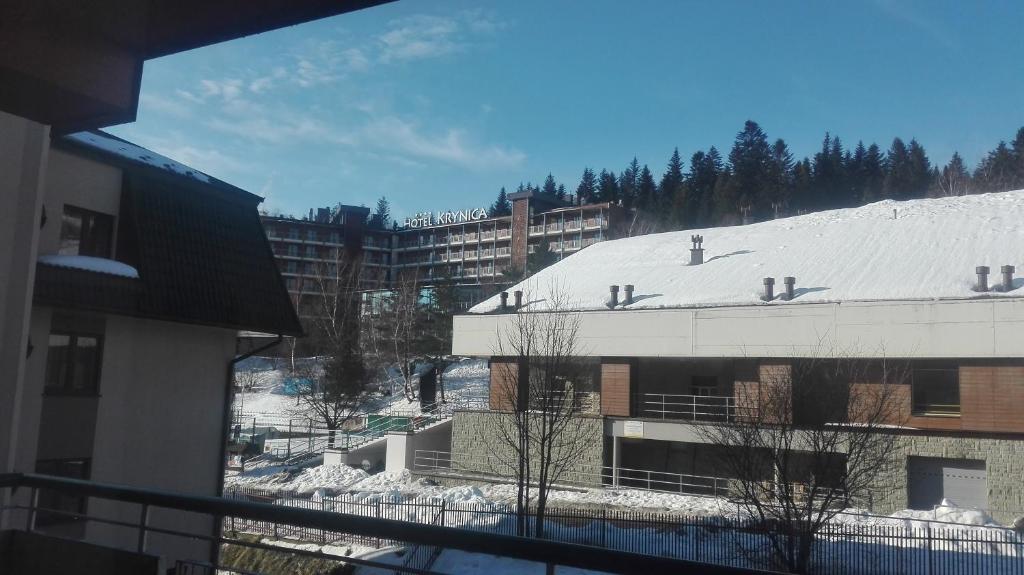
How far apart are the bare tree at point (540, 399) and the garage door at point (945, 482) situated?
1092 centimetres

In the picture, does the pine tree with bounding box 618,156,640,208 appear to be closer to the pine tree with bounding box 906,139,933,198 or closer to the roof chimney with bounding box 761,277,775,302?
the pine tree with bounding box 906,139,933,198

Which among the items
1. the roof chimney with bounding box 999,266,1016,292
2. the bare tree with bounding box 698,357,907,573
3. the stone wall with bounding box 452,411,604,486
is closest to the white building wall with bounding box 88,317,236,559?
the bare tree with bounding box 698,357,907,573

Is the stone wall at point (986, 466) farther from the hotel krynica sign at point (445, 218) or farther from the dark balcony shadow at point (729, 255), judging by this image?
the hotel krynica sign at point (445, 218)

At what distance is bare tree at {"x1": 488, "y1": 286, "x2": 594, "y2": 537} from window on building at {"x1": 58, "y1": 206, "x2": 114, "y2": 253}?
12194 mm

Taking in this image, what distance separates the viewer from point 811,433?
20.6 metres

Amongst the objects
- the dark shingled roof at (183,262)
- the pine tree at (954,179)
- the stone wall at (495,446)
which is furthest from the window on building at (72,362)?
the pine tree at (954,179)

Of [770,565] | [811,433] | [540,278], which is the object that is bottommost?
[770,565]

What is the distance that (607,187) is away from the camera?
364ft

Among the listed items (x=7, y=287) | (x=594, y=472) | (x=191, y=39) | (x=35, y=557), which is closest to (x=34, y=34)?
(x=191, y=39)

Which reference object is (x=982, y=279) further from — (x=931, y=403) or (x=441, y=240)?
(x=441, y=240)

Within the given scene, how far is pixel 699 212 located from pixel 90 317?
79.5 meters

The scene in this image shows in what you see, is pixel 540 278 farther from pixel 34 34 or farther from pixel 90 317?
pixel 34 34

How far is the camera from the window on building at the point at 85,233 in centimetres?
1379

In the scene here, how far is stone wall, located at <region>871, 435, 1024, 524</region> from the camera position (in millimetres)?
24094
